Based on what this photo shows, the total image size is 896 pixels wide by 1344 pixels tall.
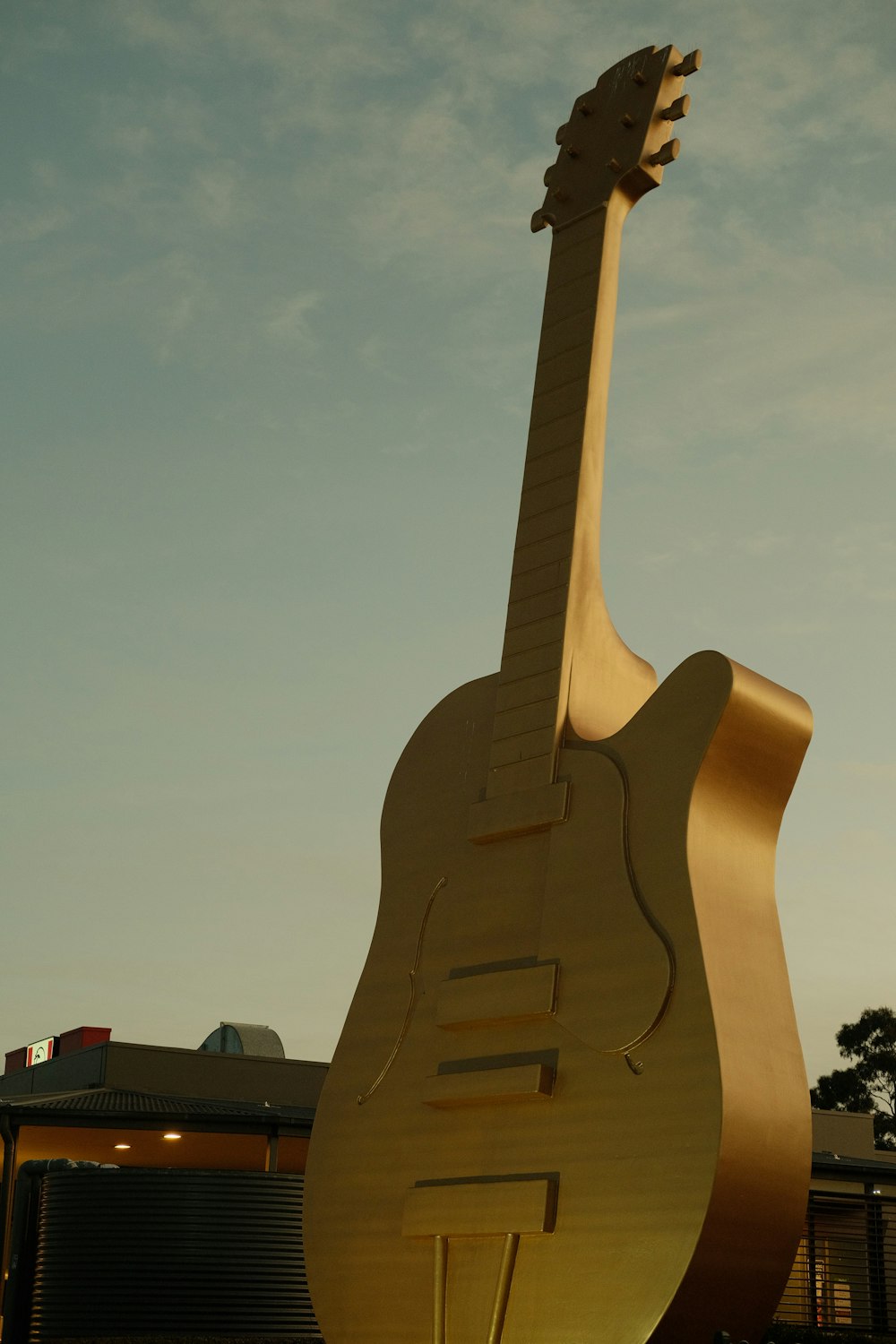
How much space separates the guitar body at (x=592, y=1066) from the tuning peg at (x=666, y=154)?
348 centimetres

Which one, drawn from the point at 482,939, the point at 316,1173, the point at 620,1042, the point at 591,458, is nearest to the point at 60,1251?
the point at 316,1173

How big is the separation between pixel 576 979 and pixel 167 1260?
474 cm

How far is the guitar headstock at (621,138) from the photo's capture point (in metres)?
9.62

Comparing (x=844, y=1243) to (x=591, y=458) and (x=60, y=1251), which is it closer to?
(x=60, y=1251)

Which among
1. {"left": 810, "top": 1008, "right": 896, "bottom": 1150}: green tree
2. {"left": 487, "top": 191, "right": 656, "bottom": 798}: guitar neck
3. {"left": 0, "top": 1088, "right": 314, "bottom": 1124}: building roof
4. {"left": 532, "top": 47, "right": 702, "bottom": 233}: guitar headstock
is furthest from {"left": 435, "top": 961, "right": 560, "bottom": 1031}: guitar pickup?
{"left": 810, "top": 1008, "right": 896, "bottom": 1150}: green tree

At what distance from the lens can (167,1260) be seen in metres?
10.8

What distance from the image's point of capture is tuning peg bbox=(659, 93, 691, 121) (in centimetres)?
963

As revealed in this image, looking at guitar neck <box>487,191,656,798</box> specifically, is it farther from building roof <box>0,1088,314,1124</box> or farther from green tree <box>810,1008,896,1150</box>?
green tree <box>810,1008,896,1150</box>

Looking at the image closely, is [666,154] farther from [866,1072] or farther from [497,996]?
[866,1072]

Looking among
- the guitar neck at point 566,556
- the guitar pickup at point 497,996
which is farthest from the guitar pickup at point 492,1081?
the guitar neck at point 566,556

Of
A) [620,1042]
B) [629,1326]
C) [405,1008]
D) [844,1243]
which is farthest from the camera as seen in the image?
[844,1243]

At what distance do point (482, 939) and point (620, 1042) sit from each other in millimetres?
1312

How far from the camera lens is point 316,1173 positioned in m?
8.88

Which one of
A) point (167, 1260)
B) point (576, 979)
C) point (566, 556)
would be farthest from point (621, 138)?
point (167, 1260)
